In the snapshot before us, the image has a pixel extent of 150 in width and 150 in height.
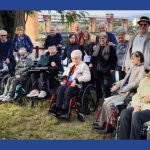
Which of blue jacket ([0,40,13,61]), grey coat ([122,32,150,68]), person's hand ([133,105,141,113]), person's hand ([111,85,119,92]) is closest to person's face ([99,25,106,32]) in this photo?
grey coat ([122,32,150,68])

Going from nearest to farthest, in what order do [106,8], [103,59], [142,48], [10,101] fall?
[106,8] < [142,48] < [103,59] < [10,101]

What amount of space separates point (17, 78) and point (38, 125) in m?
0.72

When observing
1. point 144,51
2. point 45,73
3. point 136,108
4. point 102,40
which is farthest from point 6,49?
point 136,108

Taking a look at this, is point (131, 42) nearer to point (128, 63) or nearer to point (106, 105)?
point (128, 63)

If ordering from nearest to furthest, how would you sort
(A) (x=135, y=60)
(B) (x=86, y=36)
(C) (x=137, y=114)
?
(C) (x=137, y=114), (A) (x=135, y=60), (B) (x=86, y=36)

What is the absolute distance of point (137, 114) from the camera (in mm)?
3850

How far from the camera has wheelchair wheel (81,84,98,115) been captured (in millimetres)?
4617

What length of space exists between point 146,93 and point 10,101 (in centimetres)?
160

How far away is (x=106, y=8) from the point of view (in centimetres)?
387

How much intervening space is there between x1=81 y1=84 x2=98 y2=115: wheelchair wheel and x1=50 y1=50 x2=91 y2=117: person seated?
0.28ft

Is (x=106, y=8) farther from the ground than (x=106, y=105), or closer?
farther from the ground

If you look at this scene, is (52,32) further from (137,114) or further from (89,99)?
(137,114)

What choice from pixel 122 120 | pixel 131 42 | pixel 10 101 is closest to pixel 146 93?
pixel 122 120

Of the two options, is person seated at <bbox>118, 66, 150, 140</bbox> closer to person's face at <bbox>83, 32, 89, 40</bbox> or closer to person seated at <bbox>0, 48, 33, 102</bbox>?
person's face at <bbox>83, 32, 89, 40</bbox>
